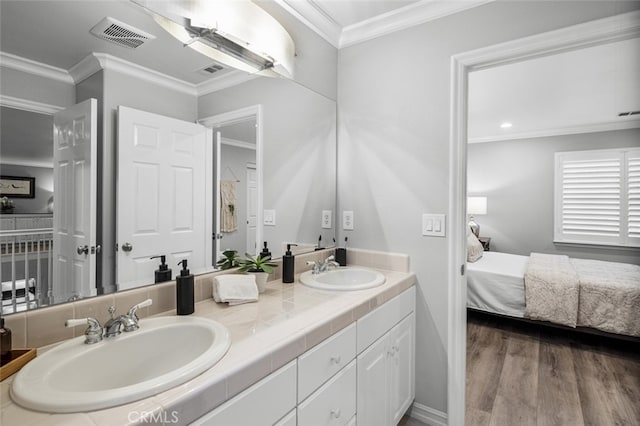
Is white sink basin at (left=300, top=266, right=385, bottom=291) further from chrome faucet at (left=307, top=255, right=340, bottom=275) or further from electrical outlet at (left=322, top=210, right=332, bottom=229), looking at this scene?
electrical outlet at (left=322, top=210, right=332, bottom=229)

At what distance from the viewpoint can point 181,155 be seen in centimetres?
128

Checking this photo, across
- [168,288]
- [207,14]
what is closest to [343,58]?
[207,14]

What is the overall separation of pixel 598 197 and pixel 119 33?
19.1 ft

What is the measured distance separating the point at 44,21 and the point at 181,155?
53 cm

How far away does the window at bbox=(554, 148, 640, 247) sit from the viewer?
4.40m

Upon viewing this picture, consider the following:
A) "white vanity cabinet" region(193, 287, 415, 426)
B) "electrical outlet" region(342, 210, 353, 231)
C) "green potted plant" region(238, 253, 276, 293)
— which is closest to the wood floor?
"white vanity cabinet" region(193, 287, 415, 426)

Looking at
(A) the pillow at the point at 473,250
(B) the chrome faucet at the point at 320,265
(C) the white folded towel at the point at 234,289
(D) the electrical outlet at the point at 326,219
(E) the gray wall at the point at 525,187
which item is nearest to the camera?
(C) the white folded towel at the point at 234,289

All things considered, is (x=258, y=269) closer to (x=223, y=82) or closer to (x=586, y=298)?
(x=223, y=82)

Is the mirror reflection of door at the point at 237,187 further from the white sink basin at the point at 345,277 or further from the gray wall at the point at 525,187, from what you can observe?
the gray wall at the point at 525,187

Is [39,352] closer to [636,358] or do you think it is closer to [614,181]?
[636,358]

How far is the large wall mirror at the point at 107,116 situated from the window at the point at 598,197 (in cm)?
492

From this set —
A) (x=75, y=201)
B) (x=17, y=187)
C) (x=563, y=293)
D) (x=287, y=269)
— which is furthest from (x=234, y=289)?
(x=563, y=293)

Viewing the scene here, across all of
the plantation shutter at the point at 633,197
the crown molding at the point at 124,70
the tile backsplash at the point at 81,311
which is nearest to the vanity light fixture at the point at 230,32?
the crown molding at the point at 124,70

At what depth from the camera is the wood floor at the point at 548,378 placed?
1.99 m
